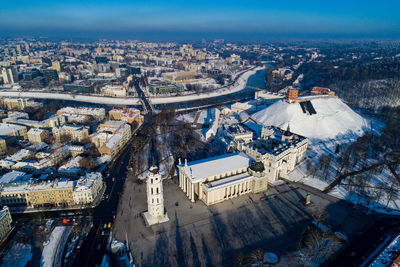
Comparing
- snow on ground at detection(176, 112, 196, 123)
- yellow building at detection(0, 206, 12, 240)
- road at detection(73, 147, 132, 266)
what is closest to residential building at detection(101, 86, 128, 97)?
snow on ground at detection(176, 112, 196, 123)

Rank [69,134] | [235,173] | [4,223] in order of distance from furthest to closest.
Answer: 1. [69,134]
2. [235,173]
3. [4,223]

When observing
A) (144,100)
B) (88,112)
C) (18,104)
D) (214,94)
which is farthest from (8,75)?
(214,94)

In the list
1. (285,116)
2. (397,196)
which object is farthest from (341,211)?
(285,116)

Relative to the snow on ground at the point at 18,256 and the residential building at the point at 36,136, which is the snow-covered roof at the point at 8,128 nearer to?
the residential building at the point at 36,136

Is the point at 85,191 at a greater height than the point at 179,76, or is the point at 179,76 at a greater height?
the point at 179,76

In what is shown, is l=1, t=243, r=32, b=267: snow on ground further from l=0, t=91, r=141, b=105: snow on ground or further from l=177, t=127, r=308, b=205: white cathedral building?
l=0, t=91, r=141, b=105: snow on ground

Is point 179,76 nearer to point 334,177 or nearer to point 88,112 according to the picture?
point 88,112

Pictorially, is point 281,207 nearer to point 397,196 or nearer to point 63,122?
point 397,196

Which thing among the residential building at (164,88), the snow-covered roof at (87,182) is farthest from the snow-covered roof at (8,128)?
the residential building at (164,88)
